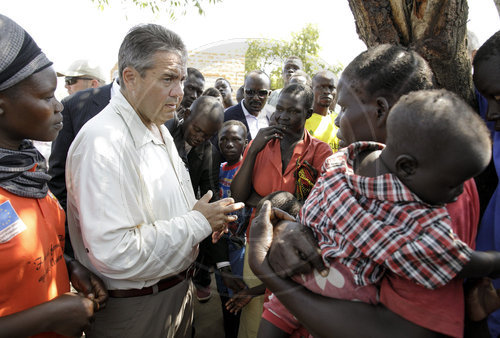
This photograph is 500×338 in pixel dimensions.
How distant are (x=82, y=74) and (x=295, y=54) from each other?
182 inches

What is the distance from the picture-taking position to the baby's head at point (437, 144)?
0.95 metres

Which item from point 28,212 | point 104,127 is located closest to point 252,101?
point 104,127

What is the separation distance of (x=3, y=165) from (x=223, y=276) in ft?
5.99

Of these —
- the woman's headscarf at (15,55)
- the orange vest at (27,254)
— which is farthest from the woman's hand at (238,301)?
the woman's headscarf at (15,55)

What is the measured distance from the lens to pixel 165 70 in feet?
6.12

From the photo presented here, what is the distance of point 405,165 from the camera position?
1049 millimetres

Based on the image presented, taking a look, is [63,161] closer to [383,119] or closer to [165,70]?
[165,70]

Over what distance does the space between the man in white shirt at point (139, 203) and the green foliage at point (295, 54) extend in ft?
8.56

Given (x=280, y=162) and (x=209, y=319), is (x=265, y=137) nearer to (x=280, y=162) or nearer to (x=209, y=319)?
(x=280, y=162)

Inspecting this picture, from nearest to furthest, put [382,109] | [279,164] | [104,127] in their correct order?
[382,109]
[104,127]
[279,164]

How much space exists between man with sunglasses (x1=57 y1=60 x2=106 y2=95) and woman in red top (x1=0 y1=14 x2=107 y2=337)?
10.0 ft

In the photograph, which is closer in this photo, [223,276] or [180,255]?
[180,255]

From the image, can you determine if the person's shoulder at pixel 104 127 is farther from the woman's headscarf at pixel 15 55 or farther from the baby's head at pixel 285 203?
the baby's head at pixel 285 203

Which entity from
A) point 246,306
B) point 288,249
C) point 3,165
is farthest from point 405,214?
point 246,306
